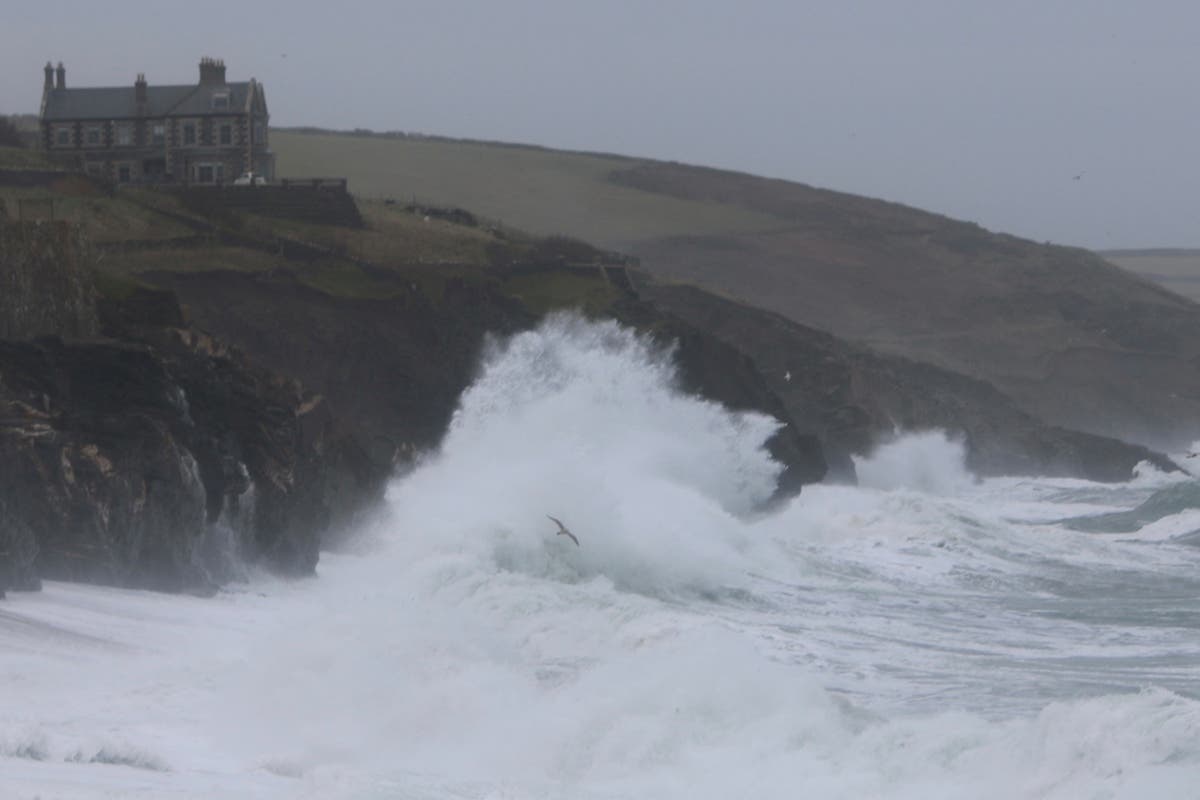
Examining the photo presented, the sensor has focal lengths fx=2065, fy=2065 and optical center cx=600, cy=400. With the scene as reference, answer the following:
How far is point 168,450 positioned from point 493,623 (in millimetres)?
4156

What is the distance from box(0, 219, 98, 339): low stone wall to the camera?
82.5ft

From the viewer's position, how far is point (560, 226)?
8131 cm

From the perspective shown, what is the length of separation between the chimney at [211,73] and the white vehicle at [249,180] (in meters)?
2.66

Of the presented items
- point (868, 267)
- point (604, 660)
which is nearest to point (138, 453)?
point (604, 660)

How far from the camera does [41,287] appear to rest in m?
25.4

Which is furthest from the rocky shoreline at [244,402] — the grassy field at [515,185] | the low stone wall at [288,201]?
the grassy field at [515,185]

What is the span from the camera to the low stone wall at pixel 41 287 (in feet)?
82.5

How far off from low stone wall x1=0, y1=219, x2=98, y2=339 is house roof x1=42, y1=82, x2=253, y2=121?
2645 centimetres

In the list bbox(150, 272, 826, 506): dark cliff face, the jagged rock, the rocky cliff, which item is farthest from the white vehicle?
the jagged rock

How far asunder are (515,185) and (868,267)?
16601 mm

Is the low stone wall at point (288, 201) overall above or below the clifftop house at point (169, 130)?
below

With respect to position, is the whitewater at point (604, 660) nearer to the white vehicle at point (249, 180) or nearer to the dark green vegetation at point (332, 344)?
the dark green vegetation at point (332, 344)

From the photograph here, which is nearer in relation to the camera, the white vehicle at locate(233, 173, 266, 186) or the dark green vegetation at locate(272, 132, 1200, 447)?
the white vehicle at locate(233, 173, 266, 186)

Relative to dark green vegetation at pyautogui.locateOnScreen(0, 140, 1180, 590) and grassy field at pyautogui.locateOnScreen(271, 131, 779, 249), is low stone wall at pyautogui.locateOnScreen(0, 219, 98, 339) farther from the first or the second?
grassy field at pyautogui.locateOnScreen(271, 131, 779, 249)
